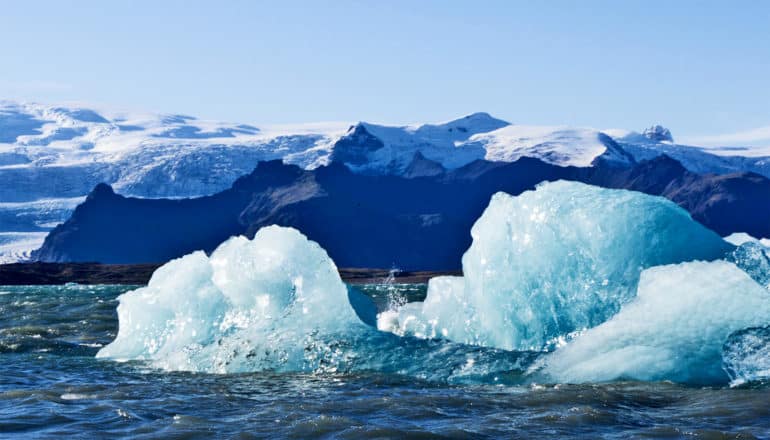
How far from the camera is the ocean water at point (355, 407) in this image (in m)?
9.06

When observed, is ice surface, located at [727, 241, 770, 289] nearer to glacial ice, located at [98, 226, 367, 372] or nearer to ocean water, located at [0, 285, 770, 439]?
ocean water, located at [0, 285, 770, 439]

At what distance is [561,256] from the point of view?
13.9 m

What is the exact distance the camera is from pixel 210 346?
15.2 metres

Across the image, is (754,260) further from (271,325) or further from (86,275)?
(86,275)

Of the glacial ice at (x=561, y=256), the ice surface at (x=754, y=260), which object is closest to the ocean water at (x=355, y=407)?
the glacial ice at (x=561, y=256)

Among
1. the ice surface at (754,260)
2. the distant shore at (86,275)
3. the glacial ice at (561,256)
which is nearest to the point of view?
the ice surface at (754,260)

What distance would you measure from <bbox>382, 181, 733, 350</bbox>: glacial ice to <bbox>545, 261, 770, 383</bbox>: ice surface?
41.0 inches

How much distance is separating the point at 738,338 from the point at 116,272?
113 meters

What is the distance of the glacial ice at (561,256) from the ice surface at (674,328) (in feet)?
3.42

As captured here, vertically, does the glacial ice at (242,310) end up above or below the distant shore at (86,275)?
above

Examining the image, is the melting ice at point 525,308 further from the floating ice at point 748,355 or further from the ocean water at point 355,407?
the ocean water at point 355,407

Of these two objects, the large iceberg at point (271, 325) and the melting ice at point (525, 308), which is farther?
the large iceberg at point (271, 325)

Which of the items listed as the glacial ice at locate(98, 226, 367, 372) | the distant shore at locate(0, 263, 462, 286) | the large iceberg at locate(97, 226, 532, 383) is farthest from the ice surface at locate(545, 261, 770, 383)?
the distant shore at locate(0, 263, 462, 286)

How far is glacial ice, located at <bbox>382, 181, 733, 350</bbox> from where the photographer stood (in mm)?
13492
